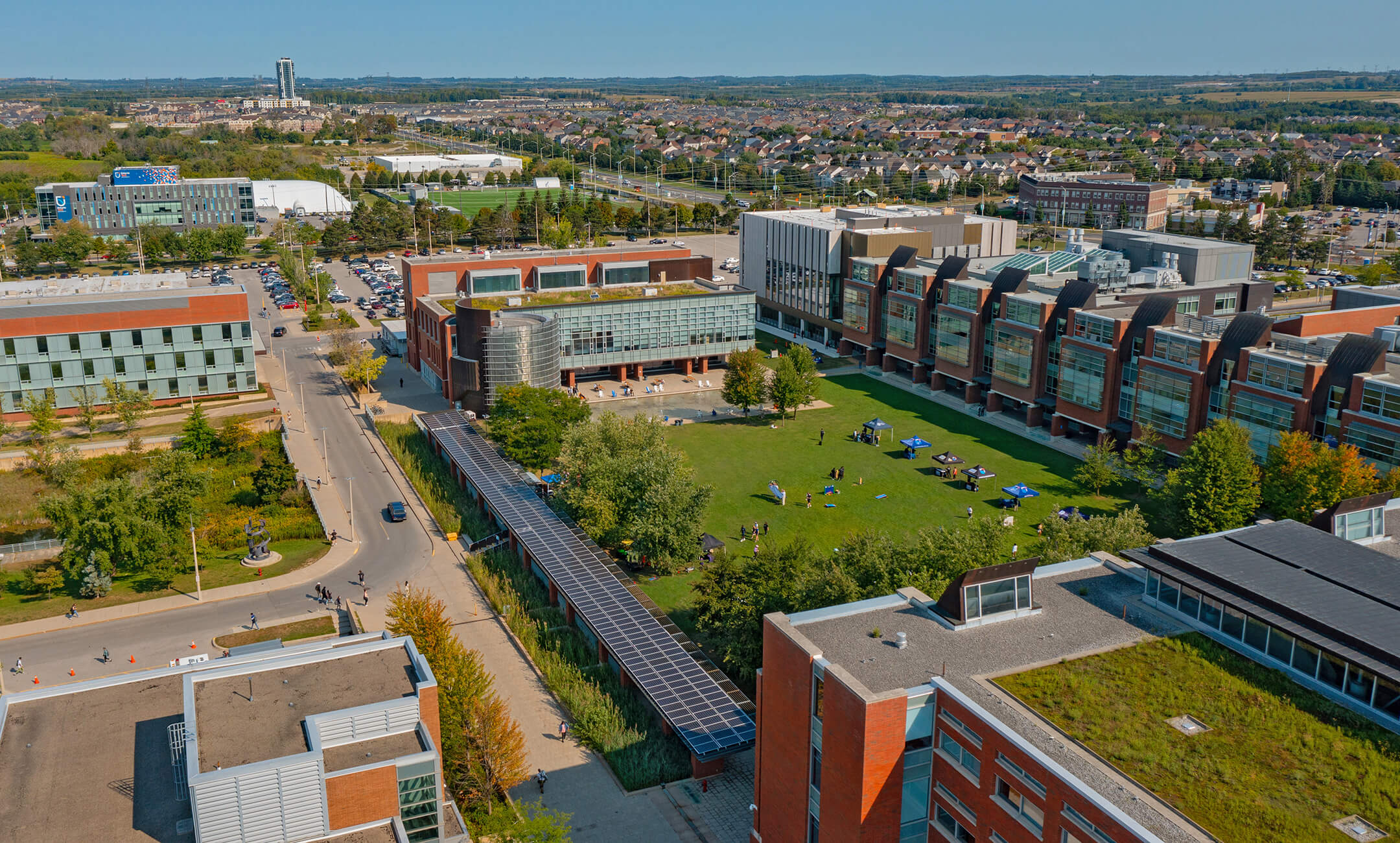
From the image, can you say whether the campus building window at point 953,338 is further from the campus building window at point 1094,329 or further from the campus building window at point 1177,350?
the campus building window at point 1177,350

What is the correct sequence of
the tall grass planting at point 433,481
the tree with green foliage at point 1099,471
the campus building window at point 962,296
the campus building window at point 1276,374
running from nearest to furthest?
1. the campus building window at point 1276,374
2. the tall grass planting at point 433,481
3. the tree with green foliage at point 1099,471
4. the campus building window at point 962,296

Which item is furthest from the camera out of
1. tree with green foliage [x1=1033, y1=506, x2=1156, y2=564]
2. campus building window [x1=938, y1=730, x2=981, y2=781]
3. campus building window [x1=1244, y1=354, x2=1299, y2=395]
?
campus building window [x1=1244, y1=354, x2=1299, y2=395]

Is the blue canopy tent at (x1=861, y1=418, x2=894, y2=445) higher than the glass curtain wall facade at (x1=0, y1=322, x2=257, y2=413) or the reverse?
the reverse

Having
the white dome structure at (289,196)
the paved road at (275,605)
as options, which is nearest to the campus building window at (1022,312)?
the paved road at (275,605)

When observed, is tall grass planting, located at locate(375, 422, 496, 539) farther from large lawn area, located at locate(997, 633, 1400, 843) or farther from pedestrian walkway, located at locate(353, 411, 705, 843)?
large lawn area, located at locate(997, 633, 1400, 843)

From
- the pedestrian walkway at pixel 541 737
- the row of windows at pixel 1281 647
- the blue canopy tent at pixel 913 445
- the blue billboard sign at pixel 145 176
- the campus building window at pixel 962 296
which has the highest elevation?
the blue billboard sign at pixel 145 176

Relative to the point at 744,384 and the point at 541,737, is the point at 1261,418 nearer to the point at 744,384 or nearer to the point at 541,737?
the point at 744,384

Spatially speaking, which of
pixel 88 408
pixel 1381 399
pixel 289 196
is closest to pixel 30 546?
pixel 88 408

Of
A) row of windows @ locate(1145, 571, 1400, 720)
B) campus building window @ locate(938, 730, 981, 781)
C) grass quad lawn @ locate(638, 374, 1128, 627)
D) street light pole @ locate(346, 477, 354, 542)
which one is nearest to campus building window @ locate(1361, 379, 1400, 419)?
grass quad lawn @ locate(638, 374, 1128, 627)
